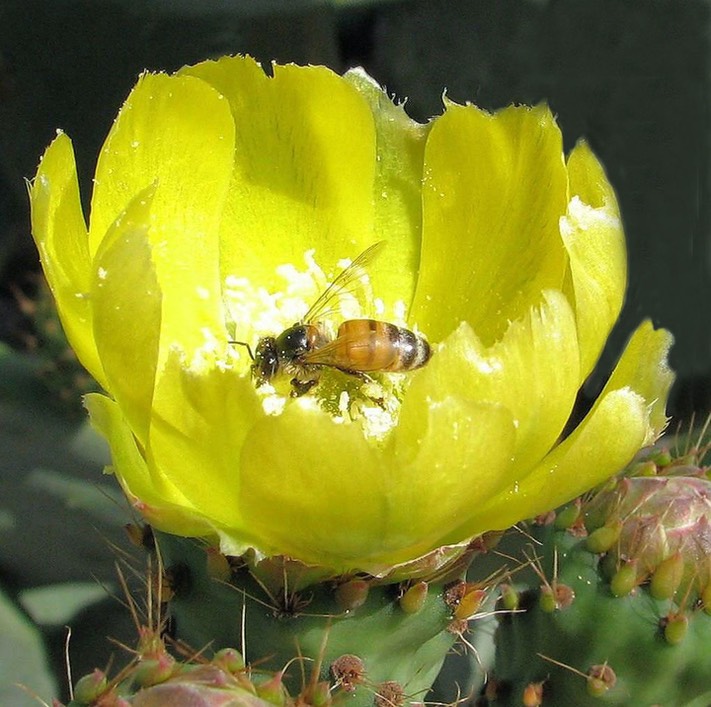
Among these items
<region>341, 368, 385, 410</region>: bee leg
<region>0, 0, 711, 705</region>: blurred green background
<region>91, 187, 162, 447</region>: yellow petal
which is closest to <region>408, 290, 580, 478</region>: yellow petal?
<region>91, 187, 162, 447</region>: yellow petal

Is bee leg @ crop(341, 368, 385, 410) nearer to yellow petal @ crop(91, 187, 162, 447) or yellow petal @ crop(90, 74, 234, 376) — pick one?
yellow petal @ crop(90, 74, 234, 376)

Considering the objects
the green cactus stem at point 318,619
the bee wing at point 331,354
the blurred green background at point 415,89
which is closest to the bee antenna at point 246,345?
the bee wing at point 331,354

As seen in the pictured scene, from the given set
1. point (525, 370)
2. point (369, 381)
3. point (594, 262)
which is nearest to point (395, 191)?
point (369, 381)

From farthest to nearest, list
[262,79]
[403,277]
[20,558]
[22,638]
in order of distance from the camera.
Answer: [20,558], [22,638], [403,277], [262,79]

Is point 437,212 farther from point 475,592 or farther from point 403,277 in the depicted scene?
point 475,592

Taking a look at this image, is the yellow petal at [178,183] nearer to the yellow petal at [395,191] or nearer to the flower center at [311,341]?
the flower center at [311,341]

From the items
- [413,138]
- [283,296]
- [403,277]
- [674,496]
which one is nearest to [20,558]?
[283,296]

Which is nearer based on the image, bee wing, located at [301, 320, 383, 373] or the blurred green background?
bee wing, located at [301, 320, 383, 373]
